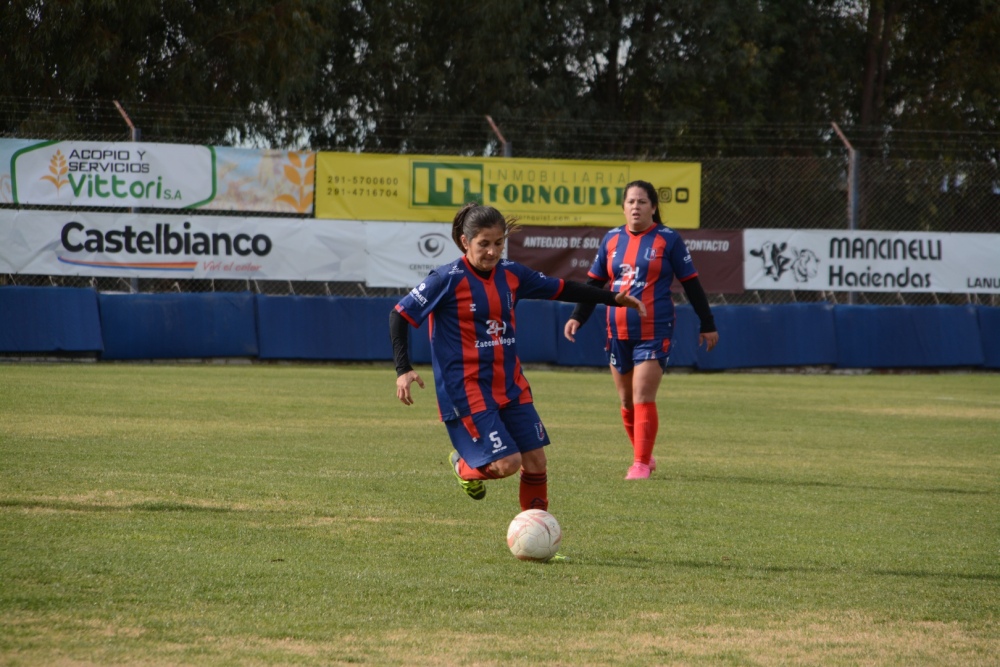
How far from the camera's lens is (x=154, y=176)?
18141 millimetres

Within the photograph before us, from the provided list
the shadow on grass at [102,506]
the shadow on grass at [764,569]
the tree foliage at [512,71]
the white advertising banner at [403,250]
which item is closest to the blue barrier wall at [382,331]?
the white advertising banner at [403,250]

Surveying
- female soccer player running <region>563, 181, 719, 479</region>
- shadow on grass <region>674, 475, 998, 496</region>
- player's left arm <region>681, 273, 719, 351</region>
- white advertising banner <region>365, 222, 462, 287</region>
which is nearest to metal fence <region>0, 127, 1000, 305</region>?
white advertising banner <region>365, 222, 462, 287</region>

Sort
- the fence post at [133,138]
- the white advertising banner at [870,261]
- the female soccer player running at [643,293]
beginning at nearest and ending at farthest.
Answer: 1. the female soccer player running at [643,293]
2. the fence post at [133,138]
3. the white advertising banner at [870,261]

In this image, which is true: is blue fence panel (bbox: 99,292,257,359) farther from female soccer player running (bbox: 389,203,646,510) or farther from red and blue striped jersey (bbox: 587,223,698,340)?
female soccer player running (bbox: 389,203,646,510)

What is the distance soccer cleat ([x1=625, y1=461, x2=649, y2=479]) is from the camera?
7895mm

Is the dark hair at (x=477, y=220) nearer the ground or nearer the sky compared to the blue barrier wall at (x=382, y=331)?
nearer the sky

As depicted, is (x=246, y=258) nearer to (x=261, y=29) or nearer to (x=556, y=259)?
(x=556, y=259)

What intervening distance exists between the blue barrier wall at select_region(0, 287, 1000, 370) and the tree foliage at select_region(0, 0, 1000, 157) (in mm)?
3168

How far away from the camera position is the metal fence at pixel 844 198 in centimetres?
2047

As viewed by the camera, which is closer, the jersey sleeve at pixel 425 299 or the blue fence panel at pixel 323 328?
the jersey sleeve at pixel 425 299

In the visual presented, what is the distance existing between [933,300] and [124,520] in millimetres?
18170

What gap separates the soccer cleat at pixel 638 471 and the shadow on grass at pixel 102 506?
2786mm

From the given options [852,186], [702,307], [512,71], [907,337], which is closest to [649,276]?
[702,307]

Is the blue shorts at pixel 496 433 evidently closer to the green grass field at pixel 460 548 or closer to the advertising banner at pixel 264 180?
the green grass field at pixel 460 548
